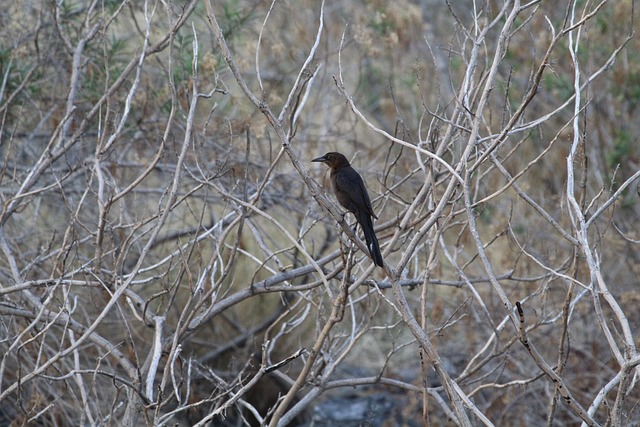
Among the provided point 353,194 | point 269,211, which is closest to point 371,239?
point 353,194

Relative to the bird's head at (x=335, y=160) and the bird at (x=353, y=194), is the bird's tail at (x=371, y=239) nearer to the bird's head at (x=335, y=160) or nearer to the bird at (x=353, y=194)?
the bird at (x=353, y=194)

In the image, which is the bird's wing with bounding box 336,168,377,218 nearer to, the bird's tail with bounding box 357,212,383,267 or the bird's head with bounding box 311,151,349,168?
the bird's tail with bounding box 357,212,383,267

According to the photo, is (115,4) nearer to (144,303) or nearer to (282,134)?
(144,303)

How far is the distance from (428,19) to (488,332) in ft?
15.6

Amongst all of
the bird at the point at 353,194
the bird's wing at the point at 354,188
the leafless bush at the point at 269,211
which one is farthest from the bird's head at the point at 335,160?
the leafless bush at the point at 269,211

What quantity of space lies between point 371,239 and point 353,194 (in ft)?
1.93

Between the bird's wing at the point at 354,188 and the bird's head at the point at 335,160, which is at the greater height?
the bird's head at the point at 335,160

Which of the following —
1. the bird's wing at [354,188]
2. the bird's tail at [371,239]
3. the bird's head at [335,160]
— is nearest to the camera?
the bird's tail at [371,239]

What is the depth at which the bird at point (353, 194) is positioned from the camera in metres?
4.44

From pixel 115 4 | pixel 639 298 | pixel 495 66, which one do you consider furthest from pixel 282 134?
pixel 639 298

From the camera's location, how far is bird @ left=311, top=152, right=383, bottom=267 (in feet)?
14.6

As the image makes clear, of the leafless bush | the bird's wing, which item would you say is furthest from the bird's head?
the leafless bush

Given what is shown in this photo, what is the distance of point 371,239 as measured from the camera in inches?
170

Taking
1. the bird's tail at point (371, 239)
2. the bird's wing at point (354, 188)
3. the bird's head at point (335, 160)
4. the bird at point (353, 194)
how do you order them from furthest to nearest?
the bird's head at point (335, 160), the bird's wing at point (354, 188), the bird at point (353, 194), the bird's tail at point (371, 239)
